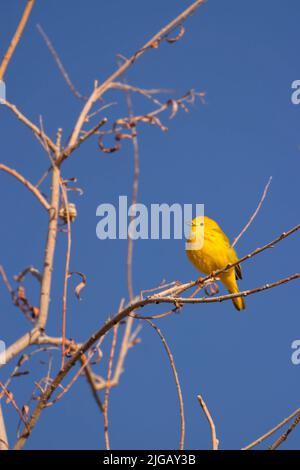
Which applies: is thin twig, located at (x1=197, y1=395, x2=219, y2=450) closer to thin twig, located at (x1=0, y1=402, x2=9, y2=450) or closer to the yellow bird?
thin twig, located at (x1=0, y1=402, x2=9, y2=450)

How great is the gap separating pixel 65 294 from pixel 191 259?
2.87m

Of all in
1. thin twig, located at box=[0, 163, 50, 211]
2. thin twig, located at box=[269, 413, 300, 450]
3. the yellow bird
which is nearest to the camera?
thin twig, located at box=[269, 413, 300, 450]

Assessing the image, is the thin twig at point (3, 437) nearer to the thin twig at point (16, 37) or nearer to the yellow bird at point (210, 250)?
the thin twig at point (16, 37)

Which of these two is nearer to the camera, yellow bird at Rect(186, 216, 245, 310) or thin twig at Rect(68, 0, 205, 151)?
thin twig at Rect(68, 0, 205, 151)

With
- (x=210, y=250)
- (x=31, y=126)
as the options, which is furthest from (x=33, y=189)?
(x=210, y=250)

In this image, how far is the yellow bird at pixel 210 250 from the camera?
5.43 m

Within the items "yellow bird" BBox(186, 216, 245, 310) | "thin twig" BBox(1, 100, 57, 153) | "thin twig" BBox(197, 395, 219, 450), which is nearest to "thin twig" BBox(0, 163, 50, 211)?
"thin twig" BBox(1, 100, 57, 153)

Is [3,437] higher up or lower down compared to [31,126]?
lower down

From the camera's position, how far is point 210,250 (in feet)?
17.9

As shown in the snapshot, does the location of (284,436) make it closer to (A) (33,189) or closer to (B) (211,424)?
(B) (211,424)

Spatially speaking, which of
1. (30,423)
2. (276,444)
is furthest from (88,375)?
(276,444)

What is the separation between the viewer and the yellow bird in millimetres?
5426
